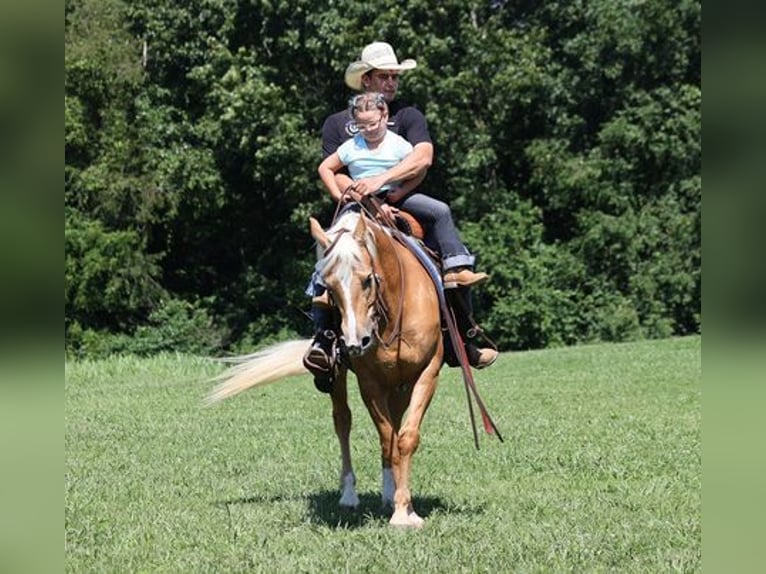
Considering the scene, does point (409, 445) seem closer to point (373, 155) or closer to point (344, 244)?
point (344, 244)

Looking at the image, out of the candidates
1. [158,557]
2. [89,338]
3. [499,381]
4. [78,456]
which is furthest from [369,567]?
[89,338]

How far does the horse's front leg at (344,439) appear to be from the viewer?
26.1 ft

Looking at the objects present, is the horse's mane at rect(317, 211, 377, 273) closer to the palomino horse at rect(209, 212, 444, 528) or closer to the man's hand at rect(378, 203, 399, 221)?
the palomino horse at rect(209, 212, 444, 528)

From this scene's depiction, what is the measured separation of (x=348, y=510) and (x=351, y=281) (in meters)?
2.15

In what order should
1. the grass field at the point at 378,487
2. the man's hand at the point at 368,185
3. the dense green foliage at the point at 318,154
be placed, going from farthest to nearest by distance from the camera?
the dense green foliage at the point at 318,154 < the man's hand at the point at 368,185 < the grass field at the point at 378,487

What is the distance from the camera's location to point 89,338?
101 ft

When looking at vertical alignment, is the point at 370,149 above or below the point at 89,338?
above

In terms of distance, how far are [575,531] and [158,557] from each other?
246 cm

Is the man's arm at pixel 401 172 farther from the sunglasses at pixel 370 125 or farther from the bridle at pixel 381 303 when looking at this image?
the sunglasses at pixel 370 125

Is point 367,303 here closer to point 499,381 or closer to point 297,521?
point 297,521

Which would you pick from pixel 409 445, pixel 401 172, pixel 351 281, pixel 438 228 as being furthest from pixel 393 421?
pixel 401 172

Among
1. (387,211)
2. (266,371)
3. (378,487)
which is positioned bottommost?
(378,487)

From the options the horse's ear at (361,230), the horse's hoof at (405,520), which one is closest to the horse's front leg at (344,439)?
the horse's hoof at (405,520)

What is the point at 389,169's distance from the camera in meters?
7.38
